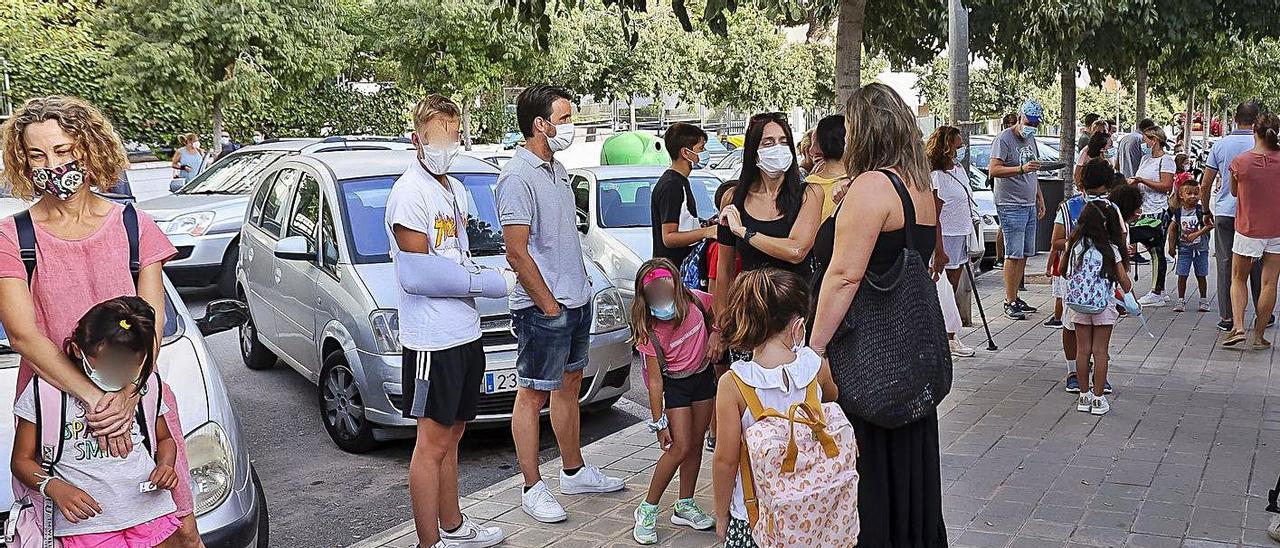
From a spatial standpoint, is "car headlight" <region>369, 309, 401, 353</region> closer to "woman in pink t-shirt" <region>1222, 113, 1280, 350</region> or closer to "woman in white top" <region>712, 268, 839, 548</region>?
"woman in white top" <region>712, 268, 839, 548</region>

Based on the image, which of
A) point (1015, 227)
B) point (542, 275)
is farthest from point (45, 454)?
point (1015, 227)

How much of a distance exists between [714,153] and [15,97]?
47.0 ft

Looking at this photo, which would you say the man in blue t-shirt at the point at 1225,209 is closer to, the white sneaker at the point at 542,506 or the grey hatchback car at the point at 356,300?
the grey hatchback car at the point at 356,300

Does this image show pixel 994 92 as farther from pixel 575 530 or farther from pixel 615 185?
pixel 575 530

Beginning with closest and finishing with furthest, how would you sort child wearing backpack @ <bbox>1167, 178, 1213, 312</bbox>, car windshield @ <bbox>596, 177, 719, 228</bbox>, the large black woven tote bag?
the large black woven tote bag → car windshield @ <bbox>596, 177, 719, 228</bbox> → child wearing backpack @ <bbox>1167, 178, 1213, 312</bbox>

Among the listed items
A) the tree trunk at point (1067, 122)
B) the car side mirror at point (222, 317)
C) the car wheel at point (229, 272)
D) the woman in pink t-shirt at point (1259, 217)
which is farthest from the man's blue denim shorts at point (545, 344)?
the tree trunk at point (1067, 122)

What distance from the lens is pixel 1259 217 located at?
8859mm

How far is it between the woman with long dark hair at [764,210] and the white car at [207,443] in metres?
1.94

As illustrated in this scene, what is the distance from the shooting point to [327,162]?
7773 mm

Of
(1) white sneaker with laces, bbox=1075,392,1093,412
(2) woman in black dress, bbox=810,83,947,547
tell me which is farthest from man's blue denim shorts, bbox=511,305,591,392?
(1) white sneaker with laces, bbox=1075,392,1093,412

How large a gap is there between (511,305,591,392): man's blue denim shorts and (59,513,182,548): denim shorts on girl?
2.04 m

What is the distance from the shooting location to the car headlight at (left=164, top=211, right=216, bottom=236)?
1174 cm

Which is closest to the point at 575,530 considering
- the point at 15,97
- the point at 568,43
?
the point at 15,97

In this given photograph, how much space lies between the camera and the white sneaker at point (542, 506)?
5.33 m
